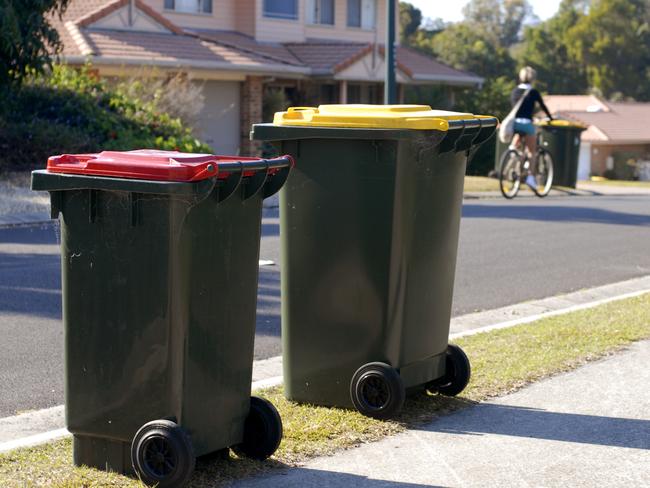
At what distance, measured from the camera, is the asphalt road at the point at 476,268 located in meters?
7.20

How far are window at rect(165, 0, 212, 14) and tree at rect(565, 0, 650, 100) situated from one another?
157 ft

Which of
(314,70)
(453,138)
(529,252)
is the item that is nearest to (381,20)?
(314,70)

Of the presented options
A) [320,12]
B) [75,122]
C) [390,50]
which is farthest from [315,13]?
[75,122]

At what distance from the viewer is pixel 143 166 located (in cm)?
457

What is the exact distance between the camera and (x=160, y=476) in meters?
4.58

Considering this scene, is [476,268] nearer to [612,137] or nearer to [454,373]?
[454,373]

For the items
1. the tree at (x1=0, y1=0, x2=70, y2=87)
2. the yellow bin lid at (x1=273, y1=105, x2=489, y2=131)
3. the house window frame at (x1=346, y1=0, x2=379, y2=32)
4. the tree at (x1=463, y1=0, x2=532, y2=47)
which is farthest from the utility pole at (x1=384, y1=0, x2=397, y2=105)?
the tree at (x1=463, y1=0, x2=532, y2=47)

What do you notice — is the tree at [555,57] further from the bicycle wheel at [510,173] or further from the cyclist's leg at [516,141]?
the cyclist's leg at [516,141]

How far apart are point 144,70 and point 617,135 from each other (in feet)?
Result: 153

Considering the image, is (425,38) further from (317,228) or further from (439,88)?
(317,228)

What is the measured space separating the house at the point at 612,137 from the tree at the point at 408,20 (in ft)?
46.2

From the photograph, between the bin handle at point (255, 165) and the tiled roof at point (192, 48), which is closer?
the bin handle at point (255, 165)

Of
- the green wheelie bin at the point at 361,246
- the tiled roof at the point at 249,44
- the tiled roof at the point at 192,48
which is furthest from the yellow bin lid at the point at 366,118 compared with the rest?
the tiled roof at the point at 249,44

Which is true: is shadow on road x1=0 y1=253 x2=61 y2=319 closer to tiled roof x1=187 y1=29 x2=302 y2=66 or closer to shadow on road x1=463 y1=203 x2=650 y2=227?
shadow on road x1=463 y1=203 x2=650 y2=227
